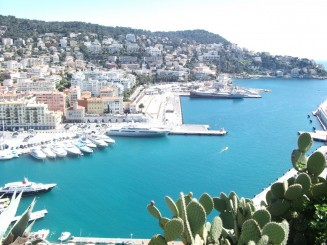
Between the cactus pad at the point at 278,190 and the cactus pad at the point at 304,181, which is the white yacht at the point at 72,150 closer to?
the cactus pad at the point at 278,190

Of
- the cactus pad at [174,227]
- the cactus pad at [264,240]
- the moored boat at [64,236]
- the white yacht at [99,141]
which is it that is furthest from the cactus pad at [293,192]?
the white yacht at [99,141]

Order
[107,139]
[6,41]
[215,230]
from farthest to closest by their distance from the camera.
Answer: [6,41] → [107,139] → [215,230]

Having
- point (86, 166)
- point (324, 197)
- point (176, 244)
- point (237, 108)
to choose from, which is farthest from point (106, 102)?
point (324, 197)

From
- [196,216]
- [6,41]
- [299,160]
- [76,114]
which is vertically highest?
[6,41]

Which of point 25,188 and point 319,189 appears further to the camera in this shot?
point 25,188

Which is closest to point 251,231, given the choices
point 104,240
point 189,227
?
point 189,227

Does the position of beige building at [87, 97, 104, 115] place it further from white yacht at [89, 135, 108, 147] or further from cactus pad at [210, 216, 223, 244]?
cactus pad at [210, 216, 223, 244]

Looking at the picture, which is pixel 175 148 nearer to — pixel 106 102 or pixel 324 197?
pixel 106 102

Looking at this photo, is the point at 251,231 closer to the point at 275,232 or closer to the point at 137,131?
the point at 275,232

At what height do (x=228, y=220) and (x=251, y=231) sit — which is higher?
(x=251, y=231)
